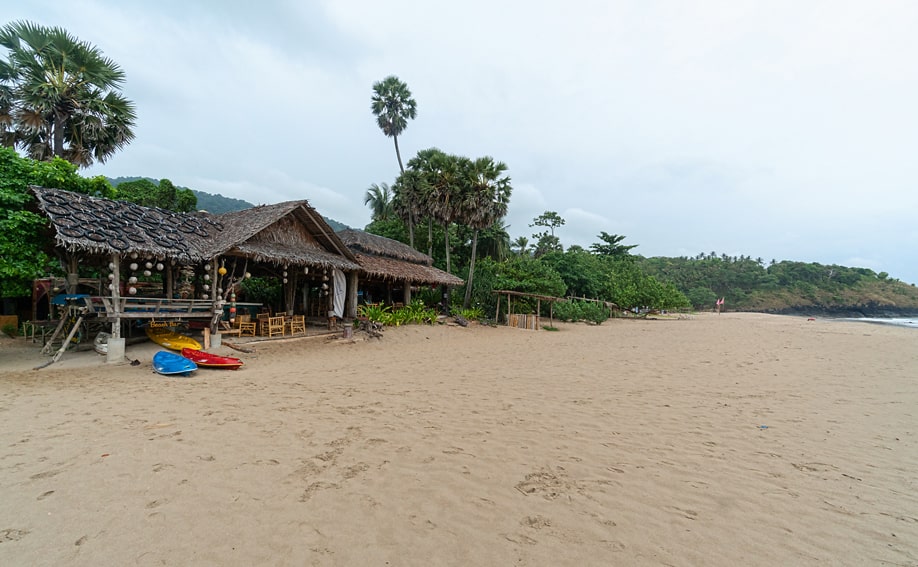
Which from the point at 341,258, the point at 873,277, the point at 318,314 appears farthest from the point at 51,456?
the point at 873,277

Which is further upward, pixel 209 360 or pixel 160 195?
pixel 160 195

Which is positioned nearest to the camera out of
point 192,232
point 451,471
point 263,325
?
point 451,471

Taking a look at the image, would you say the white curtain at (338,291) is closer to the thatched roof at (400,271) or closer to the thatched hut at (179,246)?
the thatched hut at (179,246)

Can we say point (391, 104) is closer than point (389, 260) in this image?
No

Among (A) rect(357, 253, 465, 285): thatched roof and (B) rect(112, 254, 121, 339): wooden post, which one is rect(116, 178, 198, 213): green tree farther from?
(B) rect(112, 254, 121, 339): wooden post

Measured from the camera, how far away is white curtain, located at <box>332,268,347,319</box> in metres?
15.2

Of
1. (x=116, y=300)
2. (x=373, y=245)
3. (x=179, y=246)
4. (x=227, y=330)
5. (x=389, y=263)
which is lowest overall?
(x=227, y=330)

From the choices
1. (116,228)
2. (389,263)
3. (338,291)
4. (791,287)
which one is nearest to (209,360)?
(116,228)

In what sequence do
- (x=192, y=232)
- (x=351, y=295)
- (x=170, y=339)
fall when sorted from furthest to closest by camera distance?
(x=351, y=295), (x=192, y=232), (x=170, y=339)

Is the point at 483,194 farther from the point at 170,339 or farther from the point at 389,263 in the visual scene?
the point at 170,339

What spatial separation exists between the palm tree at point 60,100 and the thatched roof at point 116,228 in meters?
5.76

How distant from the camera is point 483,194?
2205 centimetres

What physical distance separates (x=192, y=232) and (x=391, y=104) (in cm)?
2055

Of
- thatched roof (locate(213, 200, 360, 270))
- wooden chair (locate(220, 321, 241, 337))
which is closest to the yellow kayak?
wooden chair (locate(220, 321, 241, 337))
